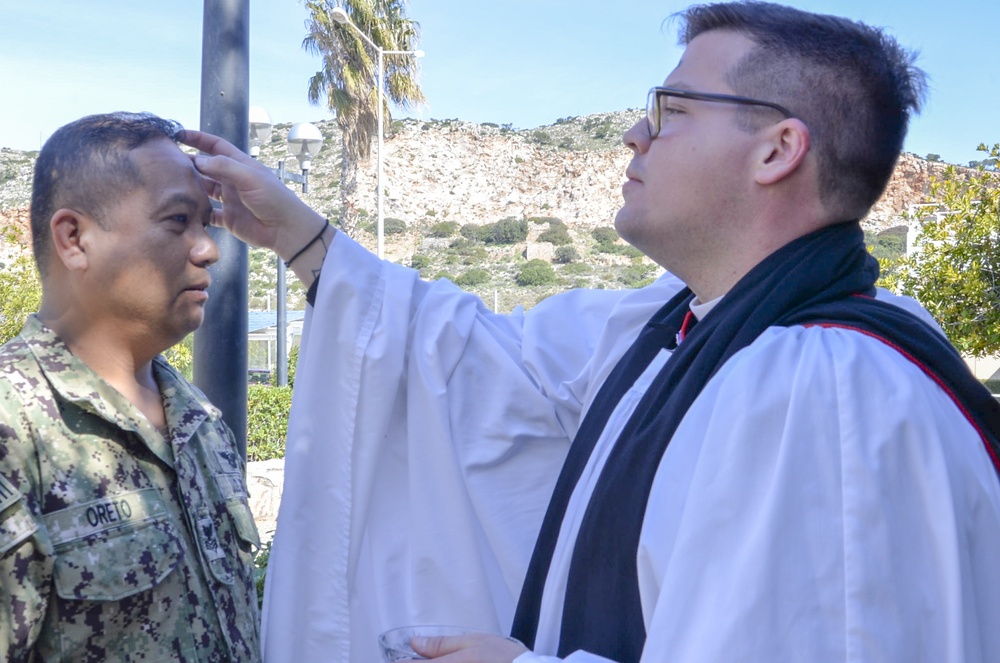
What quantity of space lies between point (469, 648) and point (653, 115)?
101 centimetres

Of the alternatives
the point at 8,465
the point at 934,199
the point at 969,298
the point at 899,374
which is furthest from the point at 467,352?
the point at 934,199

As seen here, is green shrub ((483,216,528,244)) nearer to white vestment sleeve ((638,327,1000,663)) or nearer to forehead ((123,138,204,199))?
forehead ((123,138,204,199))

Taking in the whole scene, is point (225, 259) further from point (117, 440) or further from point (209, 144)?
point (117, 440)

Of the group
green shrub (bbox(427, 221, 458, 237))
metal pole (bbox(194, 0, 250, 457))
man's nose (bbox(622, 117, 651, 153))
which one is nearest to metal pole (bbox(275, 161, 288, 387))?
metal pole (bbox(194, 0, 250, 457))

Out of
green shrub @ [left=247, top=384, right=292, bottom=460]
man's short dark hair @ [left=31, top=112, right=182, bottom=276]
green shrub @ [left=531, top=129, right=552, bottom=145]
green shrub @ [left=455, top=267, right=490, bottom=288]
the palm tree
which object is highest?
green shrub @ [left=531, top=129, right=552, bottom=145]

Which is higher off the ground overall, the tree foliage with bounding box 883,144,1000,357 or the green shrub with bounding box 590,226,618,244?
the green shrub with bounding box 590,226,618,244

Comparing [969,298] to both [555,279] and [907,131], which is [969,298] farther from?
[555,279]

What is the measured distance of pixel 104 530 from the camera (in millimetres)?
1831

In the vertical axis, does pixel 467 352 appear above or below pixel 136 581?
above

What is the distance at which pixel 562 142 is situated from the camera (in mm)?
79688

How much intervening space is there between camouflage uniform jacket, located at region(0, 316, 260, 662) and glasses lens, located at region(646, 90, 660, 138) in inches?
45.1

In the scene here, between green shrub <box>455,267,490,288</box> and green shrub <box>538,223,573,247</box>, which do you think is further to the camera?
green shrub <box>538,223,573,247</box>

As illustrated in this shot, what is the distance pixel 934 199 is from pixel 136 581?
1187cm

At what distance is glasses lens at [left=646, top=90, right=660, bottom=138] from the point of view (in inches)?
72.4
